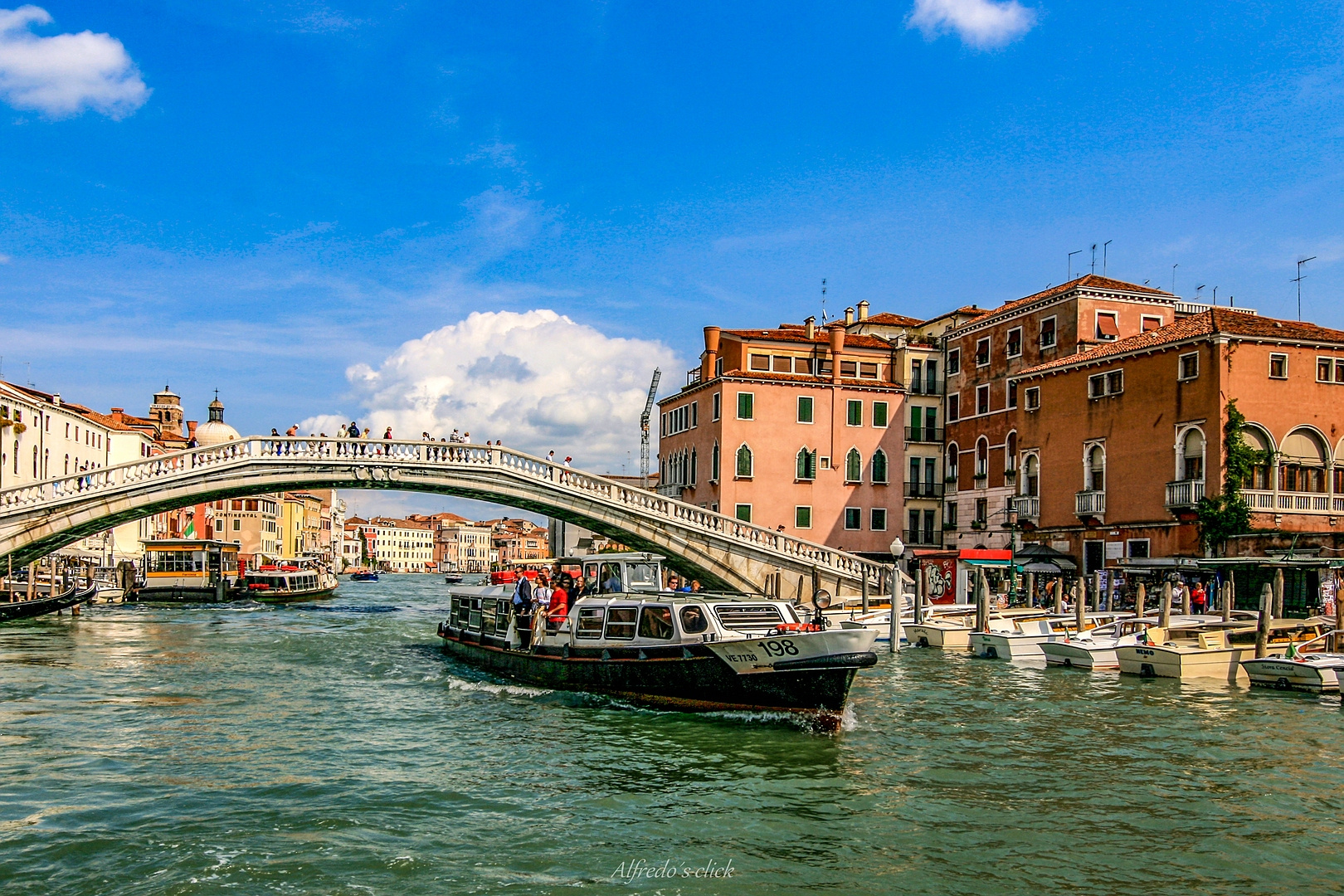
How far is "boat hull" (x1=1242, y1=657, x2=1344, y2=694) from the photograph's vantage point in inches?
697

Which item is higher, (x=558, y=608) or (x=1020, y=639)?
(x=558, y=608)

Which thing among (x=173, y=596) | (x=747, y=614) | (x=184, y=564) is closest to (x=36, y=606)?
(x=173, y=596)

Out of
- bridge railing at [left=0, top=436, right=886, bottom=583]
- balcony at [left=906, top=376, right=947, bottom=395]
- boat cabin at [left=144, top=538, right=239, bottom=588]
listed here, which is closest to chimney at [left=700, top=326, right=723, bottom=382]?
balcony at [left=906, top=376, right=947, bottom=395]

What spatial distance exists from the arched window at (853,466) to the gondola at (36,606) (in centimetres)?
2389

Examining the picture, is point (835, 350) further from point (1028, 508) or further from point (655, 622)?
point (655, 622)

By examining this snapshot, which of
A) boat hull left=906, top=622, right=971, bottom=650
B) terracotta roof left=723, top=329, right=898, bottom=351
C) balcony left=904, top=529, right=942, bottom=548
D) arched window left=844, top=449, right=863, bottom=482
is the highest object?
terracotta roof left=723, top=329, right=898, bottom=351

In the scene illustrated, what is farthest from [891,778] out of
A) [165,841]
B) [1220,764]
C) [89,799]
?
[89,799]

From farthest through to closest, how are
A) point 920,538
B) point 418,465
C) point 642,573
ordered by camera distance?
point 920,538, point 418,465, point 642,573

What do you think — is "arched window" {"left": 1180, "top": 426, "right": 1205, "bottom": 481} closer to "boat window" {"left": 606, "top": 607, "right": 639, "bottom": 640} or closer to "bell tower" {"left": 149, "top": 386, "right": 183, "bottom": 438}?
"boat window" {"left": 606, "top": 607, "right": 639, "bottom": 640}

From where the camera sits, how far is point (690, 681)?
15273 millimetres

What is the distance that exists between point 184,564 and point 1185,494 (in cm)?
3751

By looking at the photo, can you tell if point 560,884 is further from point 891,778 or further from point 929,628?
point 929,628

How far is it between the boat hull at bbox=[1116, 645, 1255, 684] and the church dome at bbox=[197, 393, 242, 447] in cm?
7555

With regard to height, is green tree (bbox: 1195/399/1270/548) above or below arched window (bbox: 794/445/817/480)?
below
